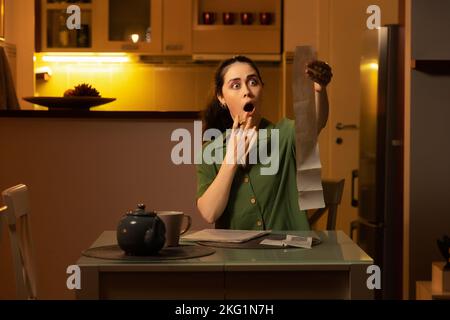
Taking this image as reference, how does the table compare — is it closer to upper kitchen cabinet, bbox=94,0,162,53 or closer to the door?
the door

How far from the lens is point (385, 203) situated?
12.5 feet

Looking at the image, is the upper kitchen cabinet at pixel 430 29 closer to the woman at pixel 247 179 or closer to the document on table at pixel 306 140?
the woman at pixel 247 179

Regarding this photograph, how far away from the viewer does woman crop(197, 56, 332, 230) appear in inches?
87.4

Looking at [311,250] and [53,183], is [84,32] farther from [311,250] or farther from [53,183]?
[311,250]

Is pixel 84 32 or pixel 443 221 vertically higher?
pixel 84 32

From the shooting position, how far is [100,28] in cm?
513

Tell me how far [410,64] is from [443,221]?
24.0 inches

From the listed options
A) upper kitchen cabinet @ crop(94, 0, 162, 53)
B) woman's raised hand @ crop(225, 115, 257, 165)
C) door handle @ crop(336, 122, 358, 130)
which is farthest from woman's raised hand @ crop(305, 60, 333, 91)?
upper kitchen cabinet @ crop(94, 0, 162, 53)

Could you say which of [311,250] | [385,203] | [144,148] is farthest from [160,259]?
[385,203]

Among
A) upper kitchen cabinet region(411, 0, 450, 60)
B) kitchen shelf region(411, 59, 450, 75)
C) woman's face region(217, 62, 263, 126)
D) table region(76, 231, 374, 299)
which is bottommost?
table region(76, 231, 374, 299)

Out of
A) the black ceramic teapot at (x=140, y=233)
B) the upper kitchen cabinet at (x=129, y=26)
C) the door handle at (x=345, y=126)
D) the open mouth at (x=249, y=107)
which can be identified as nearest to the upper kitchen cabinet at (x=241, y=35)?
the upper kitchen cabinet at (x=129, y=26)

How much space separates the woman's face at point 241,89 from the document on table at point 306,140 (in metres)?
0.39

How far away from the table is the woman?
59 centimetres
